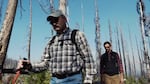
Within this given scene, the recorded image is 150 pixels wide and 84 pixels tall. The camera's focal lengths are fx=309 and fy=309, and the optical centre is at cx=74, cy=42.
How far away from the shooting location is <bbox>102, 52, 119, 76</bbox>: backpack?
9672 mm

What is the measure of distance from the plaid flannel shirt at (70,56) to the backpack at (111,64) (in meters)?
6.01

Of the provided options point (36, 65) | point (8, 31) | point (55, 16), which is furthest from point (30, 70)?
point (8, 31)

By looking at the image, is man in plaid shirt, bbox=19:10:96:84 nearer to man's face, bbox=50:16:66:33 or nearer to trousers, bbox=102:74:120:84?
man's face, bbox=50:16:66:33

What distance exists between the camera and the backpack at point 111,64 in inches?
381

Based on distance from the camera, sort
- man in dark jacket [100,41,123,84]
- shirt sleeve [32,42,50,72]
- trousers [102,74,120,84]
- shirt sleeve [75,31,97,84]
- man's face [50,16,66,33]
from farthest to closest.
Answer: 1. trousers [102,74,120,84]
2. man in dark jacket [100,41,123,84]
3. shirt sleeve [32,42,50,72]
4. man's face [50,16,66,33]
5. shirt sleeve [75,31,97,84]

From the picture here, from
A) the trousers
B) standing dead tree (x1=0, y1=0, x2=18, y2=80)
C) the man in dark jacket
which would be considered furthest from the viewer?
the trousers

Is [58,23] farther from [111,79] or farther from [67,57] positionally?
[111,79]

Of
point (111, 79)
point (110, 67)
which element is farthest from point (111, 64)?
point (111, 79)

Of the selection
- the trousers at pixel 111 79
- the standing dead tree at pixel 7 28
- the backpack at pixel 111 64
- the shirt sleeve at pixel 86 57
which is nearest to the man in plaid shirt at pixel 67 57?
the shirt sleeve at pixel 86 57

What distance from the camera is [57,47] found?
3.77 metres

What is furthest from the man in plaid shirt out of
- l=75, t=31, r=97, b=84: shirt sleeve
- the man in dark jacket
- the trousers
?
the trousers

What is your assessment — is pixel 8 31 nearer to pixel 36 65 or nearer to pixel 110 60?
pixel 36 65

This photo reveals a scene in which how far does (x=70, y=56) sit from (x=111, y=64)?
20.1 feet

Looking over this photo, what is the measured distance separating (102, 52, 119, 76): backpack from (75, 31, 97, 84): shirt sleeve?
6.07 meters
